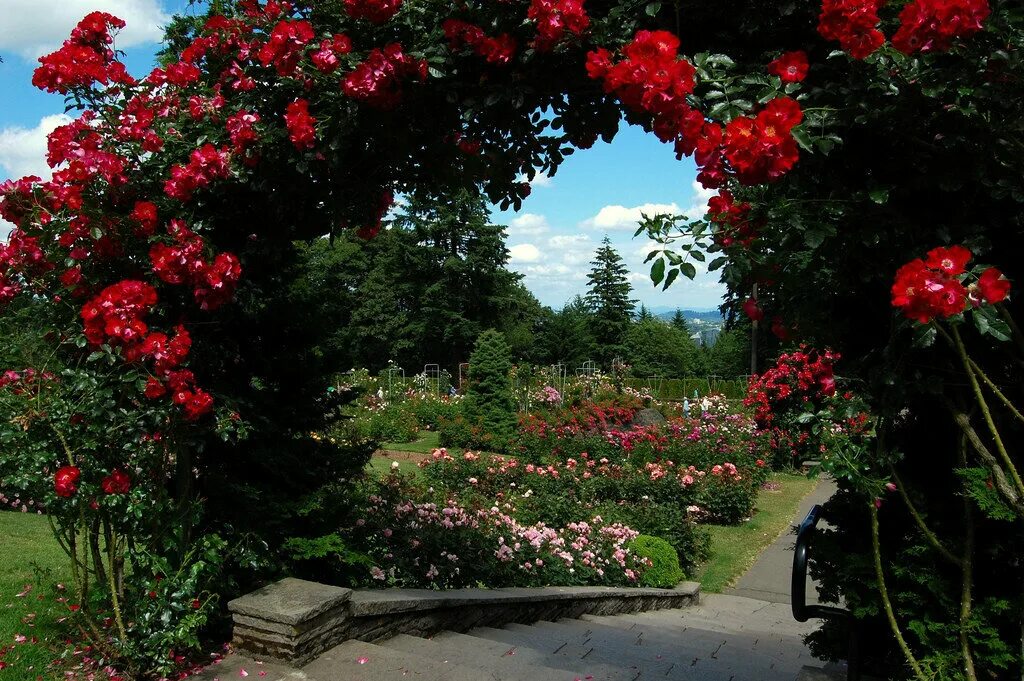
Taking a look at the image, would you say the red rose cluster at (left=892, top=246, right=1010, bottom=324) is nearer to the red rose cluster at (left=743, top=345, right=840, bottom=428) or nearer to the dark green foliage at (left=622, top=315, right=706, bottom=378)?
the red rose cluster at (left=743, top=345, right=840, bottom=428)

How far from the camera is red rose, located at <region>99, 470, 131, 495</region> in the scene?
10.8 feet

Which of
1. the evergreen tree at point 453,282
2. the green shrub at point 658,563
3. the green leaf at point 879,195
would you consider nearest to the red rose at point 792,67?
the green leaf at point 879,195

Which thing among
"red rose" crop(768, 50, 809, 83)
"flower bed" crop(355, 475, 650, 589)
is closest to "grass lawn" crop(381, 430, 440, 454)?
"flower bed" crop(355, 475, 650, 589)

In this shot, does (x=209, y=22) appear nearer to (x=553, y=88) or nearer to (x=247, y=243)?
(x=247, y=243)

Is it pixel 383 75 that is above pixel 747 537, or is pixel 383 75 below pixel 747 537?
above

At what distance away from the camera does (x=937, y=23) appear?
6.52 feet

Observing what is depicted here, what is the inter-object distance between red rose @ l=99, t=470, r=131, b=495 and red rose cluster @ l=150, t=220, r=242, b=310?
2.59ft

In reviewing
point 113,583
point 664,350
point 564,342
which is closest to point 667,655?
point 113,583

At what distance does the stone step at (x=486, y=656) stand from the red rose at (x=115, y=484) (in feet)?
5.04

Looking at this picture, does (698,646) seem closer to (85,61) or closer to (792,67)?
(792,67)

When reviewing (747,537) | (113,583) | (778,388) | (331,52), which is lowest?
(747,537)

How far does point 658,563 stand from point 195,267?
5842 millimetres

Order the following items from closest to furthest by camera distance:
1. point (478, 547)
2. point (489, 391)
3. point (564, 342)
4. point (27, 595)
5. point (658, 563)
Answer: point (27, 595)
point (478, 547)
point (658, 563)
point (489, 391)
point (564, 342)

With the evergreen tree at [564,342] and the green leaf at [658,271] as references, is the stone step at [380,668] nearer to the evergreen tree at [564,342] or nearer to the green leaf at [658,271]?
the green leaf at [658,271]
